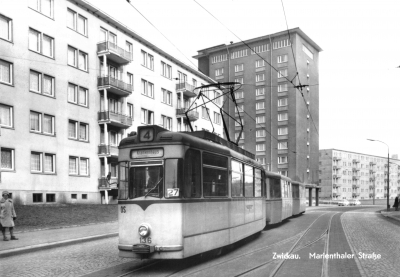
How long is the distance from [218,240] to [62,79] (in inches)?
929

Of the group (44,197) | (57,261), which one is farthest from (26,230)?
(44,197)

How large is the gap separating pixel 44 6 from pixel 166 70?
17345mm

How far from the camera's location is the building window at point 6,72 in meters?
25.6

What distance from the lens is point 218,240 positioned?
10039 millimetres

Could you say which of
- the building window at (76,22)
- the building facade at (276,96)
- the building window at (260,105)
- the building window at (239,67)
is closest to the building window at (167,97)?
the building window at (76,22)

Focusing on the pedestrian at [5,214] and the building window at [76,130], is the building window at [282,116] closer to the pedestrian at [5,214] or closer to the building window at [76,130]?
the building window at [76,130]

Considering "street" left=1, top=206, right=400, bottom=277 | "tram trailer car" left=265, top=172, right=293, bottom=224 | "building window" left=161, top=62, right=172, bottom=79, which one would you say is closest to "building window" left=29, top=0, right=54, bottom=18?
"building window" left=161, top=62, right=172, bottom=79

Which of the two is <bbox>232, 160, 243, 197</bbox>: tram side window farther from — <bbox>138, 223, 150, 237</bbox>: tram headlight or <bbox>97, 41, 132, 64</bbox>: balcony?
<bbox>97, 41, 132, 64</bbox>: balcony

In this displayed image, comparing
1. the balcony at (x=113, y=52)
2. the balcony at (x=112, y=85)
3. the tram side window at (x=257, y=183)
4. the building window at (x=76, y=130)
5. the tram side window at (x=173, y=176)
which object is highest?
the balcony at (x=113, y=52)

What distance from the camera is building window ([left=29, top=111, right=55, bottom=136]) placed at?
28.0 metres

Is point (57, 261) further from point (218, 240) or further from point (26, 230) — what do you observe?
point (26, 230)

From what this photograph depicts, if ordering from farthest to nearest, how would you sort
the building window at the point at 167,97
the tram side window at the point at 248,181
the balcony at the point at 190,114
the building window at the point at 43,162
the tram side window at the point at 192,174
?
the balcony at the point at 190,114, the building window at the point at 167,97, the building window at the point at 43,162, the tram side window at the point at 248,181, the tram side window at the point at 192,174

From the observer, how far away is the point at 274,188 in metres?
19.7

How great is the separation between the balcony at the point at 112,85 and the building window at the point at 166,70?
329 inches
